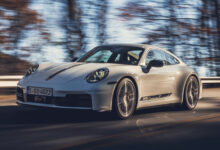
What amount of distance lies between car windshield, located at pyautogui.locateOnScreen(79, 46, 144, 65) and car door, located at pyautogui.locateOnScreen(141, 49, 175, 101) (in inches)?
9.6

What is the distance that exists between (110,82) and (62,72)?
0.83 m

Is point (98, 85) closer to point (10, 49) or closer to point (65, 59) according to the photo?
point (10, 49)

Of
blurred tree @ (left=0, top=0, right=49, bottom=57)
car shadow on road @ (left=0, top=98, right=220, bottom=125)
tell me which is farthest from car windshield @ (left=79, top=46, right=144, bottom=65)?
blurred tree @ (left=0, top=0, right=49, bottom=57)

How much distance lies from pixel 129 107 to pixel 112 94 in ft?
1.78

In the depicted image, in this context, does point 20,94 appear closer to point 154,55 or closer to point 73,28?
point 154,55

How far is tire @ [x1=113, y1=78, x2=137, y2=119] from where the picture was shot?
6574 millimetres

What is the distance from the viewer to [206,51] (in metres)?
17.0

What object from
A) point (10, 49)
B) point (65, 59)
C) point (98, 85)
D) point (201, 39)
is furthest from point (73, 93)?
point (201, 39)

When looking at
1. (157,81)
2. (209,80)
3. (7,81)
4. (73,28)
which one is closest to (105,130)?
(157,81)

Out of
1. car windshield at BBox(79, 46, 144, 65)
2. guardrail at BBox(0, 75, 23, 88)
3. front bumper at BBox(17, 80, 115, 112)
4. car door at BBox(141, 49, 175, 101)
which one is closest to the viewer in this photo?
front bumper at BBox(17, 80, 115, 112)

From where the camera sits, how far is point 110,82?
645cm

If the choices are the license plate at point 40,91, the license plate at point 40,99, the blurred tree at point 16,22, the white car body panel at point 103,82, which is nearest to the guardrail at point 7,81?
the blurred tree at point 16,22

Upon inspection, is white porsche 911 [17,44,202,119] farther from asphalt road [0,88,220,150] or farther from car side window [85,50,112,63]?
asphalt road [0,88,220,150]

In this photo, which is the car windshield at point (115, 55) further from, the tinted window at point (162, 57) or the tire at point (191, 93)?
the tire at point (191, 93)
